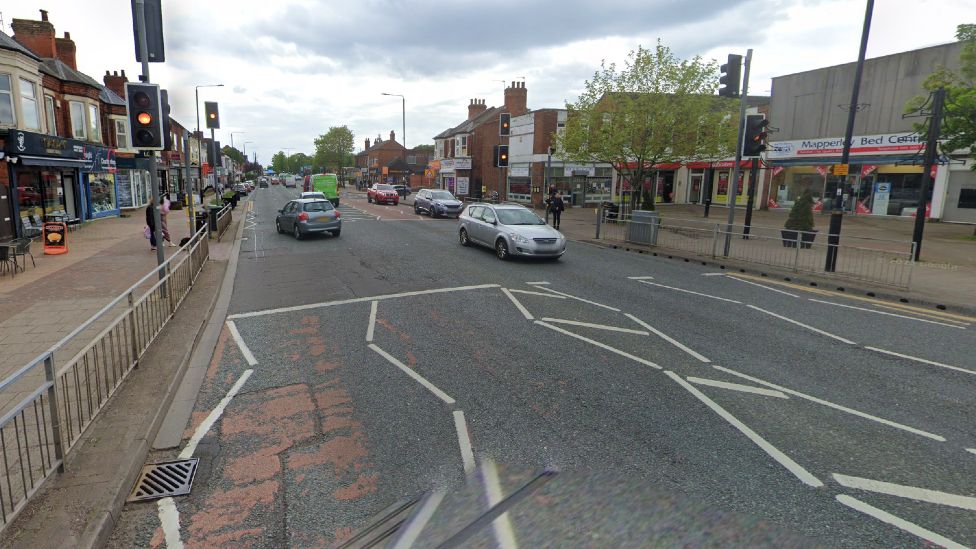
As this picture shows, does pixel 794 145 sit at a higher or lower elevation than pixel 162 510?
higher

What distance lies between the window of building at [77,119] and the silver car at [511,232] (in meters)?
19.7

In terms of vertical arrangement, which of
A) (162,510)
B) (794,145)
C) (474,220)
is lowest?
(162,510)

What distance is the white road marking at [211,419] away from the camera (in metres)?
4.64

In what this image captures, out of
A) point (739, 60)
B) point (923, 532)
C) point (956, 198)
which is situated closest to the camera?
point (923, 532)

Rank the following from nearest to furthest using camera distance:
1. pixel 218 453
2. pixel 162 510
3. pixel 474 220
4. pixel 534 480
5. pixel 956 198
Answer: pixel 162 510 → pixel 534 480 → pixel 218 453 → pixel 474 220 → pixel 956 198

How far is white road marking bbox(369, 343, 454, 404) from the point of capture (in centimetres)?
565

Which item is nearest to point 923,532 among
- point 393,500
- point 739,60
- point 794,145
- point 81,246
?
point 393,500

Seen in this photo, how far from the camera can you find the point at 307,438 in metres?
4.80

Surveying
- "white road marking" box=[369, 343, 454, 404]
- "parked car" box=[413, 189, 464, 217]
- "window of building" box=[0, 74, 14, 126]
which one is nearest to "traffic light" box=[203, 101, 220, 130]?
"window of building" box=[0, 74, 14, 126]

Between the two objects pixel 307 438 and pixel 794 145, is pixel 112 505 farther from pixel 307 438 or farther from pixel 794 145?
pixel 794 145

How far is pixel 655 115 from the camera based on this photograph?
22.3 metres

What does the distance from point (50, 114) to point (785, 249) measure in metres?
27.2

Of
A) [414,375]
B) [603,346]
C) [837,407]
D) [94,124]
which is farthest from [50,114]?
[837,407]

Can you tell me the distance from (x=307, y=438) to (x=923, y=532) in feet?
15.5
